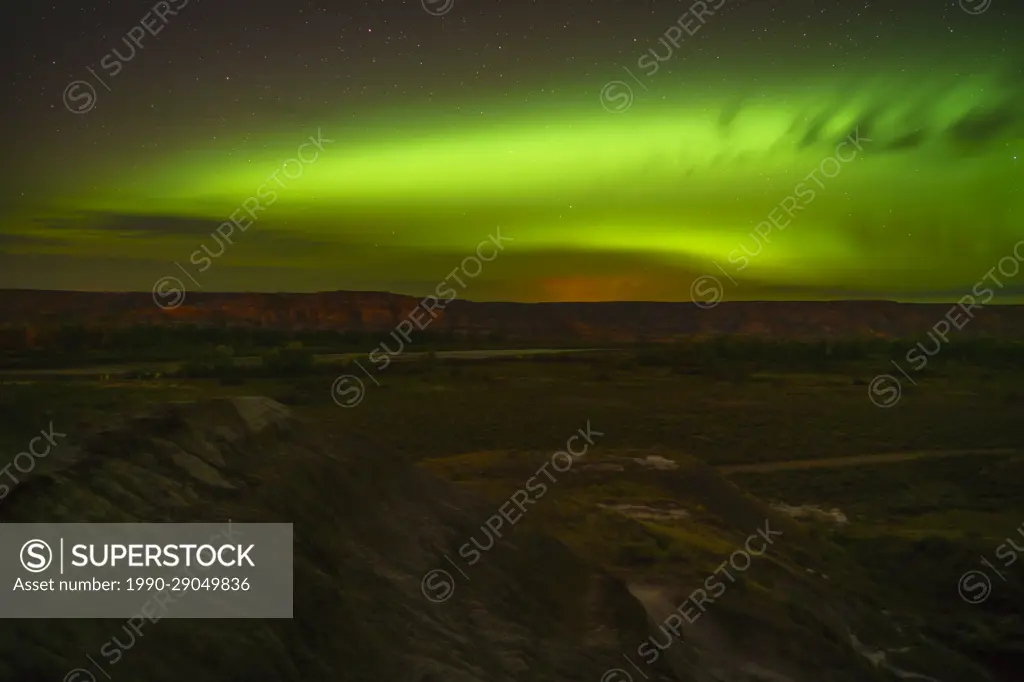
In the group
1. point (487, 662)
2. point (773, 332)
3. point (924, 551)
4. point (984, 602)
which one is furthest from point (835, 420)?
point (487, 662)

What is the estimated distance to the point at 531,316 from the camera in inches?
843

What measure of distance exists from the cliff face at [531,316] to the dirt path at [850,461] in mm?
3174

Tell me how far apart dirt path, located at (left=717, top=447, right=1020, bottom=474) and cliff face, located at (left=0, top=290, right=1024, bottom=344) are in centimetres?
317

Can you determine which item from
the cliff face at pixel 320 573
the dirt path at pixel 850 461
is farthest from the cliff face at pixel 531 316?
the cliff face at pixel 320 573

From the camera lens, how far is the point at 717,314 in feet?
78.7

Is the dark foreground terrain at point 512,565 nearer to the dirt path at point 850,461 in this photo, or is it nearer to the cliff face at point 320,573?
the cliff face at point 320,573

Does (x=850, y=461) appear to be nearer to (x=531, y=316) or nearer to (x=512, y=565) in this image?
(x=531, y=316)

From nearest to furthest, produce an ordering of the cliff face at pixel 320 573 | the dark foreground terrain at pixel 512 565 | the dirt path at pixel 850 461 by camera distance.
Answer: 1. the cliff face at pixel 320 573
2. the dark foreground terrain at pixel 512 565
3. the dirt path at pixel 850 461

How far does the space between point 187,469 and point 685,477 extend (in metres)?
6.80

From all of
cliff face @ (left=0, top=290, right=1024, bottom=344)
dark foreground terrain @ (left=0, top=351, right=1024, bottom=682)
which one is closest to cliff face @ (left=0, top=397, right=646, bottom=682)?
dark foreground terrain @ (left=0, top=351, right=1024, bottom=682)

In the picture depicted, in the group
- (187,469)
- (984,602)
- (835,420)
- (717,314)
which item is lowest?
(187,469)

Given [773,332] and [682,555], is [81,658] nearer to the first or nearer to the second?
[682,555]

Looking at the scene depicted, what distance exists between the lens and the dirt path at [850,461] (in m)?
17.1

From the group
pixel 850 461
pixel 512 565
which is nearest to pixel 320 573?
pixel 512 565
